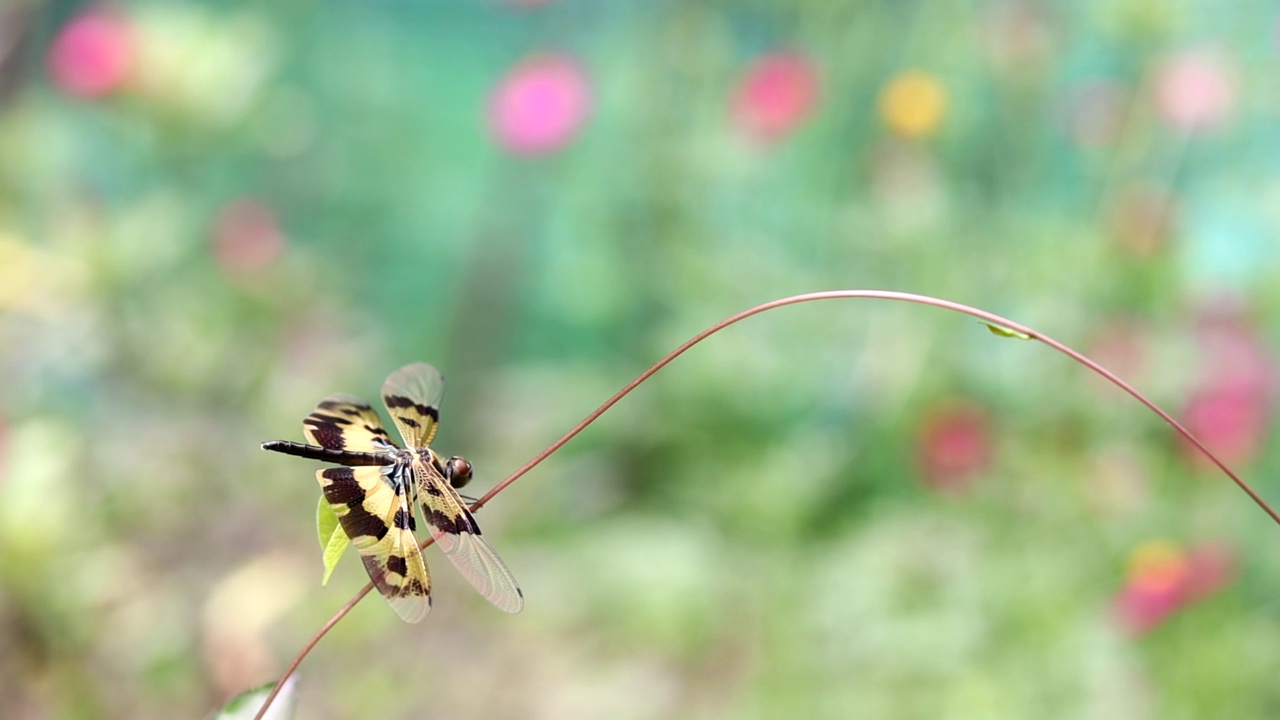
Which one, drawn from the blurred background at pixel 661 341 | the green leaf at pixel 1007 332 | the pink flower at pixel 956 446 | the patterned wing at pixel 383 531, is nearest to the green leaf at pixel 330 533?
the patterned wing at pixel 383 531

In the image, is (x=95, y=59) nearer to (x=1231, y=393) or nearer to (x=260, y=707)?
(x=260, y=707)

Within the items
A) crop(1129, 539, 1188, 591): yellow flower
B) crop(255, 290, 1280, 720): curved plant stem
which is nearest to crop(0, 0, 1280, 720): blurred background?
crop(1129, 539, 1188, 591): yellow flower

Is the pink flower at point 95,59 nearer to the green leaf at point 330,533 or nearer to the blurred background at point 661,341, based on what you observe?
the blurred background at point 661,341

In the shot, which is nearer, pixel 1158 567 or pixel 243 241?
pixel 1158 567

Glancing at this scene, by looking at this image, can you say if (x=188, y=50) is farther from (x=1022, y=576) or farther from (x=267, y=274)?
(x=1022, y=576)

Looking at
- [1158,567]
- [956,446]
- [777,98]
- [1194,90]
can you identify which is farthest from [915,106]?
[1158,567]

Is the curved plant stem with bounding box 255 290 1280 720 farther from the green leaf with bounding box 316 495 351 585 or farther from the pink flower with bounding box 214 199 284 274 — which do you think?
the pink flower with bounding box 214 199 284 274
